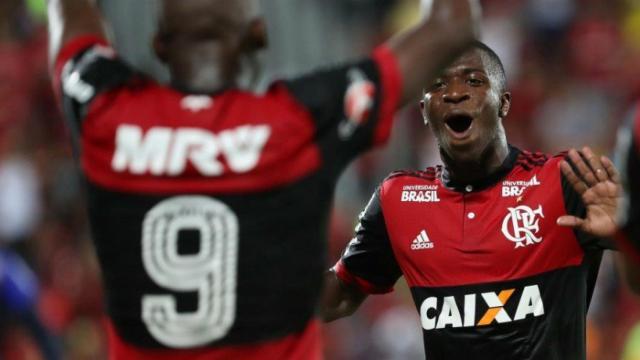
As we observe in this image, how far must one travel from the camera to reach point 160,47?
2.80 meters

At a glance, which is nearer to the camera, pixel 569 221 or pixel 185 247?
pixel 185 247

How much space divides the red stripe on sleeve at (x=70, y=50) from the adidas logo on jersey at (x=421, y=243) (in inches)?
71.3

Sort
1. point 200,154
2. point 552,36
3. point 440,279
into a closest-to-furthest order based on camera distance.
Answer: point 200,154 < point 440,279 < point 552,36

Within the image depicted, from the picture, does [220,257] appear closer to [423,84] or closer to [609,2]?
[423,84]

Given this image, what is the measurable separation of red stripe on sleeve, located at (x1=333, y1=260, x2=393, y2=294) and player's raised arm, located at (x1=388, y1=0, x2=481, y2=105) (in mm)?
1839

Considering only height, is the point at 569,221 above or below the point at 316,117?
below

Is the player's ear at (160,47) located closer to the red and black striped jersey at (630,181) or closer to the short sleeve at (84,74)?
the short sleeve at (84,74)

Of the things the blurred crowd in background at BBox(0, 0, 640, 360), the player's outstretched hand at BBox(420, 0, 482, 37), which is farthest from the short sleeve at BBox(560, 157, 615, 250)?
the blurred crowd in background at BBox(0, 0, 640, 360)

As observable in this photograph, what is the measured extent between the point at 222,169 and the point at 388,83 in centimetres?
41

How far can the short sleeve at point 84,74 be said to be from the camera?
110 inches

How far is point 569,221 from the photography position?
3826 millimetres

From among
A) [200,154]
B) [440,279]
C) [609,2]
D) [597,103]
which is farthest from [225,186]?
[609,2]

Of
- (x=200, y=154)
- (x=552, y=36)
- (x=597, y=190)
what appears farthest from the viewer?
(x=552, y=36)

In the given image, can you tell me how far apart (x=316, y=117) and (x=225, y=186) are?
254mm
